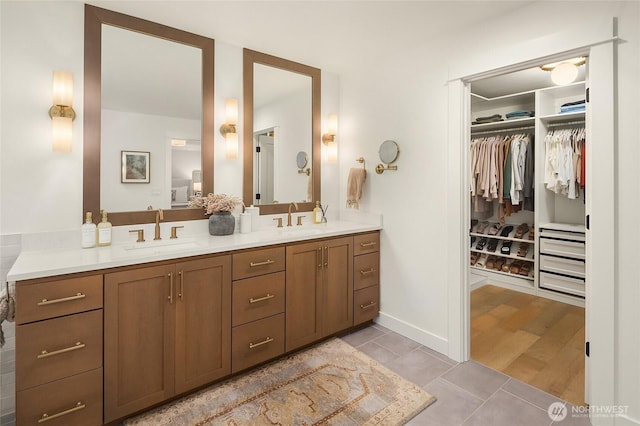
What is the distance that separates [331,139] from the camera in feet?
10.8

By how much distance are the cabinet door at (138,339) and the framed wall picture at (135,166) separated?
2.65ft

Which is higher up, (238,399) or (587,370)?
(587,370)

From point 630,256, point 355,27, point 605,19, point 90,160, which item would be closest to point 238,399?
point 90,160

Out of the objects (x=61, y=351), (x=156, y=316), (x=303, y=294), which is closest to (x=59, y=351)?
(x=61, y=351)

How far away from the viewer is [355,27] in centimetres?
238

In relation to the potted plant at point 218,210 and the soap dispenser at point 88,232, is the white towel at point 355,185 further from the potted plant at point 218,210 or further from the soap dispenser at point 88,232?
the soap dispenser at point 88,232

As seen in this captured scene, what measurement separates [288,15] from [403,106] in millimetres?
1179

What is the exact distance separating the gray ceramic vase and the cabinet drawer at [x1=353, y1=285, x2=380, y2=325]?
4.05ft

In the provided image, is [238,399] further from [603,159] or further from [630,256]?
[603,159]

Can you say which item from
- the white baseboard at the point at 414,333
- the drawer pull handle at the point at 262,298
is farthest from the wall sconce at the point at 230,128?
the white baseboard at the point at 414,333

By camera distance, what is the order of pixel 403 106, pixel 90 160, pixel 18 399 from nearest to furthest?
pixel 18 399
pixel 90 160
pixel 403 106

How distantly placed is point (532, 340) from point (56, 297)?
3.35 m

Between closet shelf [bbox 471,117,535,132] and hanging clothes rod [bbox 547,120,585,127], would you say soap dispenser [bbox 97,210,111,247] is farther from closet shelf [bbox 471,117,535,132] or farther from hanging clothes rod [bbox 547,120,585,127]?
hanging clothes rod [bbox 547,120,585,127]

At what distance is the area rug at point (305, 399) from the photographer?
5.87 ft
